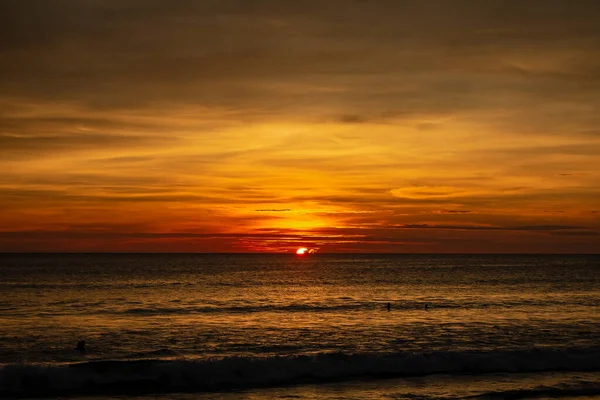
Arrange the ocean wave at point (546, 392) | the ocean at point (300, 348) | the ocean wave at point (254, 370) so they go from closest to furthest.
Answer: the ocean wave at point (546, 392) < the ocean at point (300, 348) < the ocean wave at point (254, 370)

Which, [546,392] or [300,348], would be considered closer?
[546,392]

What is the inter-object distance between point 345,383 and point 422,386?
10.2ft

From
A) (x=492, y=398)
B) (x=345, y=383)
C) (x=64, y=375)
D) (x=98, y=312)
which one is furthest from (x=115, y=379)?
(x=98, y=312)

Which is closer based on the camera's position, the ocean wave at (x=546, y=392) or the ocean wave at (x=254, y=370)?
the ocean wave at (x=546, y=392)

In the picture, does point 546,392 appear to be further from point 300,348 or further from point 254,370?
point 300,348

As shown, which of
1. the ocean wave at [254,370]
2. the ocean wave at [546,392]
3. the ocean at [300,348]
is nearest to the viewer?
the ocean wave at [546,392]

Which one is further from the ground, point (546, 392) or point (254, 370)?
point (254, 370)

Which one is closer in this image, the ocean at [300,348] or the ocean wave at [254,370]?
the ocean at [300,348]

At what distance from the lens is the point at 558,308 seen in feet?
182

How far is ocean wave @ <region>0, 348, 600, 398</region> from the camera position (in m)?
24.5

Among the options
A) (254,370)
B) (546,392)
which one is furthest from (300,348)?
(546,392)

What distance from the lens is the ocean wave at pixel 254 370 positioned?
80.4 feet

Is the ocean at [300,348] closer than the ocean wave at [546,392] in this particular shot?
No

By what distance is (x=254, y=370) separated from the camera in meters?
27.0
